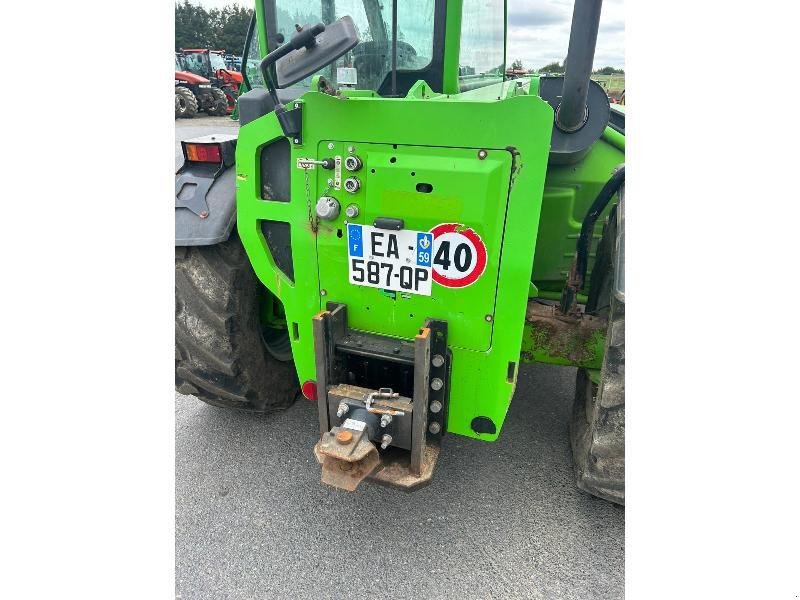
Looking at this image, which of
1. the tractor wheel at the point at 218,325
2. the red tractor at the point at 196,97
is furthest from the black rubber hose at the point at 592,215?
the red tractor at the point at 196,97

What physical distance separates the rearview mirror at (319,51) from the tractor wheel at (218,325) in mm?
851

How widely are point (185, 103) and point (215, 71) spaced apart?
9.44 ft

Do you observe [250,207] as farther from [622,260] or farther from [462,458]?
[462,458]

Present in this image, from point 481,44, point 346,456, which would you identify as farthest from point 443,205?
point 481,44

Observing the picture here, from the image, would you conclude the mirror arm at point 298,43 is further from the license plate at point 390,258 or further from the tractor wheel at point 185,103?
the tractor wheel at point 185,103

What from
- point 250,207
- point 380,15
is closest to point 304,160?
point 250,207

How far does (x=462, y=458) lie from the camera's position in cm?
232

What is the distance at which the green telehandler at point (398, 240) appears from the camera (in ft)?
4.89

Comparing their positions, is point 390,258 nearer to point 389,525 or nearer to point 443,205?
point 443,205

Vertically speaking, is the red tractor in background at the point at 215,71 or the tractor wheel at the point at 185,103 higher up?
the red tractor in background at the point at 215,71

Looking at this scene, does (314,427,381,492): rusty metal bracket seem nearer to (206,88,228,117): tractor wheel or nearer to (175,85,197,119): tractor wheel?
(175,85,197,119): tractor wheel

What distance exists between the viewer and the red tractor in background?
17.0 meters

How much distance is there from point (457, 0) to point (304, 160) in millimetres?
934

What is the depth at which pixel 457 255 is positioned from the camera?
5.17 feet
